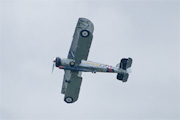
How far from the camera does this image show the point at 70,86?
133 feet

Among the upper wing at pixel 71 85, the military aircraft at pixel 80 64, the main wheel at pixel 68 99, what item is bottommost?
the main wheel at pixel 68 99

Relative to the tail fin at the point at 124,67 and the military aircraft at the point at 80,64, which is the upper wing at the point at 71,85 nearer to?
the military aircraft at the point at 80,64

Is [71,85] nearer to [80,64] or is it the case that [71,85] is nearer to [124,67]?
[80,64]

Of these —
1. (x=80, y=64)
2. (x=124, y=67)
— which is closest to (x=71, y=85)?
(x=80, y=64)

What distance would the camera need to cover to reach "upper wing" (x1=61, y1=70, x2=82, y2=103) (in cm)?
3988

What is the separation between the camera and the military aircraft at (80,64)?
37344 millimetres

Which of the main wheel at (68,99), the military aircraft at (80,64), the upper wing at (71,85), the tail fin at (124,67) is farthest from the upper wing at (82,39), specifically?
the main wheel at (68,99)

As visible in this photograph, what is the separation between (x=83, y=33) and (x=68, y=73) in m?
5.32

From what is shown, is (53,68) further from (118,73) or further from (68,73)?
(118,73)

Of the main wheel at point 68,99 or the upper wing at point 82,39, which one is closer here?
the upper wing at point 82,39

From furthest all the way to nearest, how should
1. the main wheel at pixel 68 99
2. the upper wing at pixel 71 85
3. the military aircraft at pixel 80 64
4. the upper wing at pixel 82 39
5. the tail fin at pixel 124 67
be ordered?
the main wheel at pixel 68 99 < the tail fin at pixel 124 67 < the upper wing at pixel 71 85 < the military aircraft at pixel 80 64 < the upper wing at pixel 82 39

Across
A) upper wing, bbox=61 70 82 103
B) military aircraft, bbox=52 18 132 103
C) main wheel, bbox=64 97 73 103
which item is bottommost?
main wheel, bbox=64 97 73 103

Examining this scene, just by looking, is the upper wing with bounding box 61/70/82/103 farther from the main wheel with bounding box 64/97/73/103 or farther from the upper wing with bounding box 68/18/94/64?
the upper wing with bounding box 68/18/94/64

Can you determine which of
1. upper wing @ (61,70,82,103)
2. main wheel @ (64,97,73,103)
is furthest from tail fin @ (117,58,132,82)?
main wheel @ (64,97,73,103)
